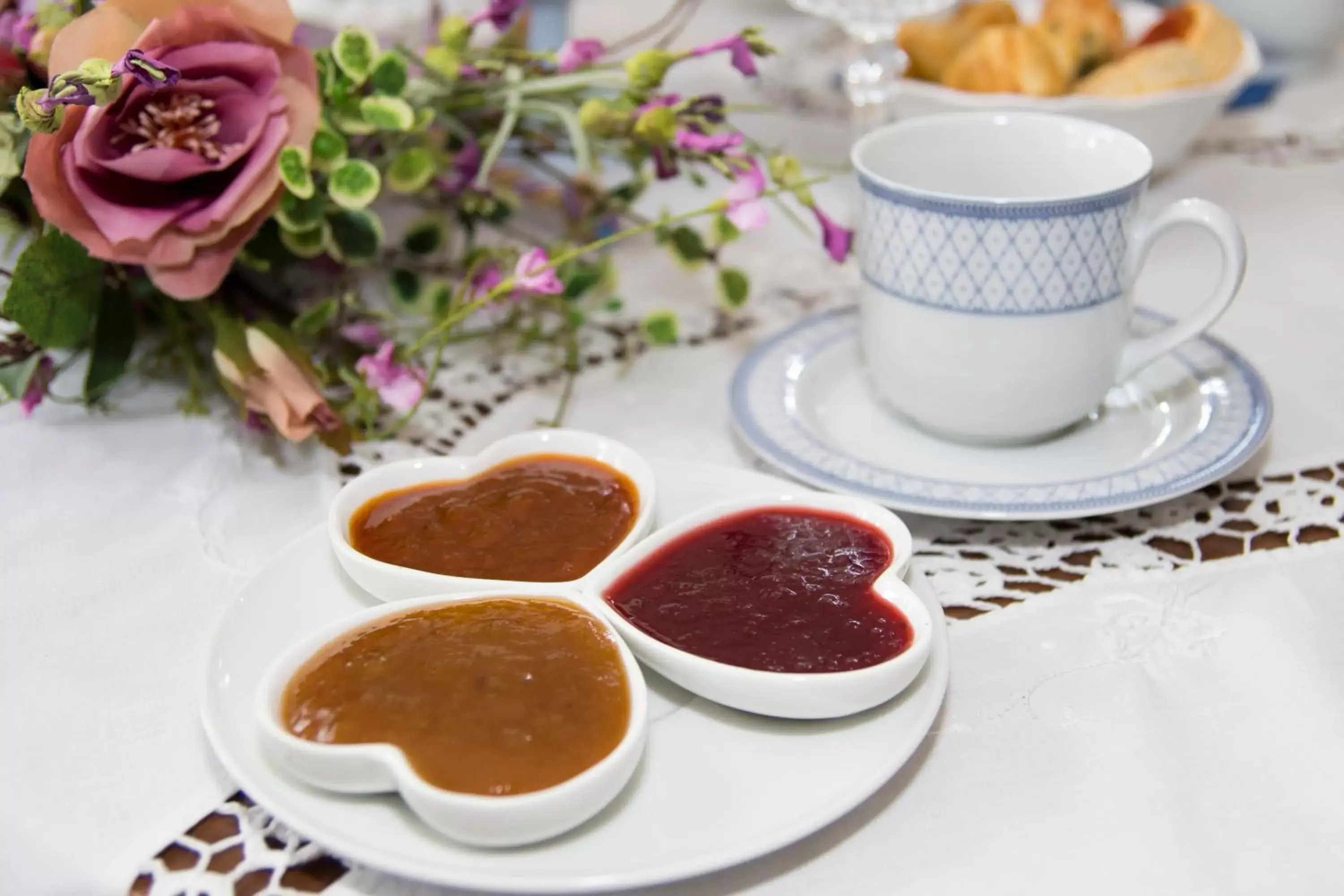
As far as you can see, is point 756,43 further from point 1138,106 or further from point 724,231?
point 1138,106

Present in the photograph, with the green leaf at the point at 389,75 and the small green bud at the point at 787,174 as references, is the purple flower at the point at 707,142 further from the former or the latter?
the green leaf at the point at 389,75

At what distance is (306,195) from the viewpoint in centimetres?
104

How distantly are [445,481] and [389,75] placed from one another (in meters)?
0.43

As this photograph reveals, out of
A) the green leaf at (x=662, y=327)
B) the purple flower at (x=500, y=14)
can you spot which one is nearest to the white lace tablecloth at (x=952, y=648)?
the green leaf at (x=662, y=327)

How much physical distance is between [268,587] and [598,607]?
0.82 ft

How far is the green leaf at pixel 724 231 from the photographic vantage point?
124 cm

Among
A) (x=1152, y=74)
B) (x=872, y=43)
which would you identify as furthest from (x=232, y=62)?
(x=1152, y=74)

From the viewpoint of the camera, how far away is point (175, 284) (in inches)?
40.9

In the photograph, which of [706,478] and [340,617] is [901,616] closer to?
[706,478]

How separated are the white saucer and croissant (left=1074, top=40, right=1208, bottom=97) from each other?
43 centimetres

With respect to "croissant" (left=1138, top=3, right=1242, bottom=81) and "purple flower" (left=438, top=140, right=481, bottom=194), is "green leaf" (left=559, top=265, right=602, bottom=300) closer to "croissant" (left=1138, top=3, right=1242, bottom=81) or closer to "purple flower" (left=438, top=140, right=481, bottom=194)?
"purple flower" (left=438, top=140, right=481, bottom=194)

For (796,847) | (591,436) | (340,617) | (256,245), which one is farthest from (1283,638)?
(256,245)

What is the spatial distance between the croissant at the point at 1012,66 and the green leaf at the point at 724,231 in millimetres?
477

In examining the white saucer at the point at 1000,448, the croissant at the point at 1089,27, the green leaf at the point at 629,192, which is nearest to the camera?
the white saucer at the point at 1000,448
